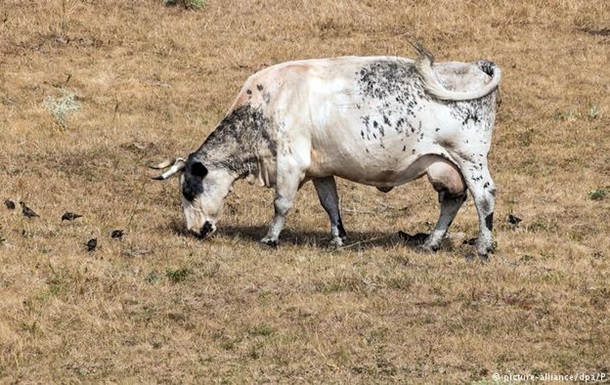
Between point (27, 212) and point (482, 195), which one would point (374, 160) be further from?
point (27, 212)

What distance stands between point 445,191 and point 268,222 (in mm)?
3246

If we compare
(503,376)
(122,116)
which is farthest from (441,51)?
(503,376)

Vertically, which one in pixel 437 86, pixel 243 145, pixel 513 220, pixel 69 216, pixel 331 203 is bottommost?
pixel 513 220

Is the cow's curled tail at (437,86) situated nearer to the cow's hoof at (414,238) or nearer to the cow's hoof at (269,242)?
the cow's hoof at (414,238)

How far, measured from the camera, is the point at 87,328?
45.2 feet

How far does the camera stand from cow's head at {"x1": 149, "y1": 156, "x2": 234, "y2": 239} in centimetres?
1808

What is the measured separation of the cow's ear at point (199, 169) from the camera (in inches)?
711

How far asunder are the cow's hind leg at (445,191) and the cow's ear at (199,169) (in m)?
2.96

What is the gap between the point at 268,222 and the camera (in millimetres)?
19688

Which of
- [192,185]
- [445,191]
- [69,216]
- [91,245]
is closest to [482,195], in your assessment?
[445,191]

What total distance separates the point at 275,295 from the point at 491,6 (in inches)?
699

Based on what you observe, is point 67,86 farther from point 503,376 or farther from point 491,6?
point 503,376

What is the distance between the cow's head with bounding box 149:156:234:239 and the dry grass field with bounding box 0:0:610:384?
1.10 ft

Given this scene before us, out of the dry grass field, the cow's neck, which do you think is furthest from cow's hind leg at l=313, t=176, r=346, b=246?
the cow's neck
